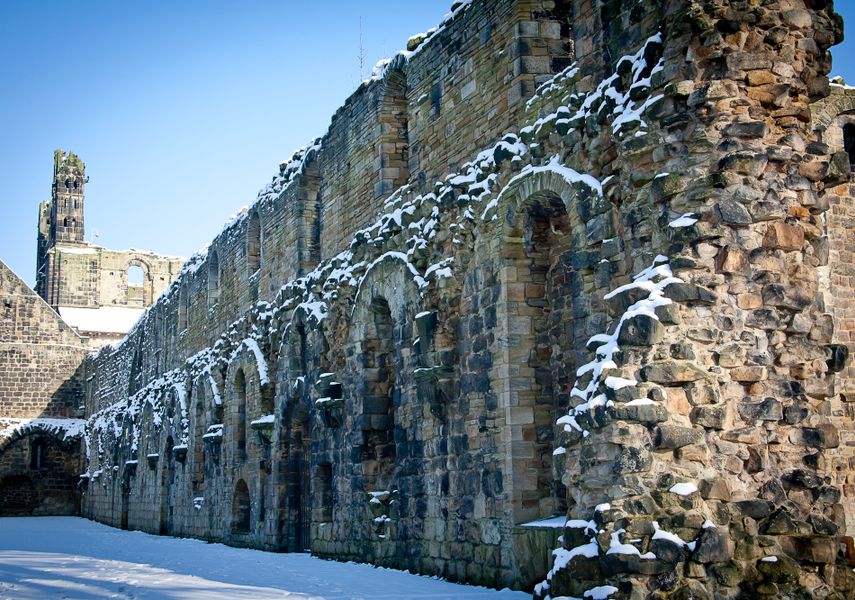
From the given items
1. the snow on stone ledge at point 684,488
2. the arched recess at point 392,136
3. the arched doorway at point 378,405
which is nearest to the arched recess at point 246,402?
the arched doorway at point 378,405

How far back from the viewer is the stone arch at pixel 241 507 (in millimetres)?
Answer: 19750

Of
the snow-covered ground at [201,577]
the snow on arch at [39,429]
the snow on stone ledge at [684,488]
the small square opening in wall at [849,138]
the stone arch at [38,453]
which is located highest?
the small square opening in wall at [849,138]

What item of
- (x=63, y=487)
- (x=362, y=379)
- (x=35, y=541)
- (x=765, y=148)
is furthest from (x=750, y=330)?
(x=63, y=487)

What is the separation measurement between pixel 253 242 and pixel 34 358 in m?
23.8

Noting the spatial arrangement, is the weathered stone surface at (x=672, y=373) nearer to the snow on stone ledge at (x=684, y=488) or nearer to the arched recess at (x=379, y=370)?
the snow on stone ledge at (x=684, y=488)

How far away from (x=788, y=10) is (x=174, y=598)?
704cm

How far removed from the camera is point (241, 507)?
1992cm

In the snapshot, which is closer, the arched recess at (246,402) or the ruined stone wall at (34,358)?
the arched recess at (246,402)

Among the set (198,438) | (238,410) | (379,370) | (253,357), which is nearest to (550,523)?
(379,370)

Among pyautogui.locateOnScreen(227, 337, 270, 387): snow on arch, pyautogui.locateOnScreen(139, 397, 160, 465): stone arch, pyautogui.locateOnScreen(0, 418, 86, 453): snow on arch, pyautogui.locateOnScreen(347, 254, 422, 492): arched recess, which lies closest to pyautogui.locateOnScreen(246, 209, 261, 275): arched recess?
pyautogui.locateOnScreen(227, 337, 270, 387): snow on arch

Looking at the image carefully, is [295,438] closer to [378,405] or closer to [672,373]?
[378,405]

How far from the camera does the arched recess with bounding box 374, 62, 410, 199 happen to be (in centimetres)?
1388

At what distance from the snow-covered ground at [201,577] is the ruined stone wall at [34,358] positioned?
25531 mm

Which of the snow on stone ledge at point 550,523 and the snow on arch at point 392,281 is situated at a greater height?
the snow on arch at point 392,281
